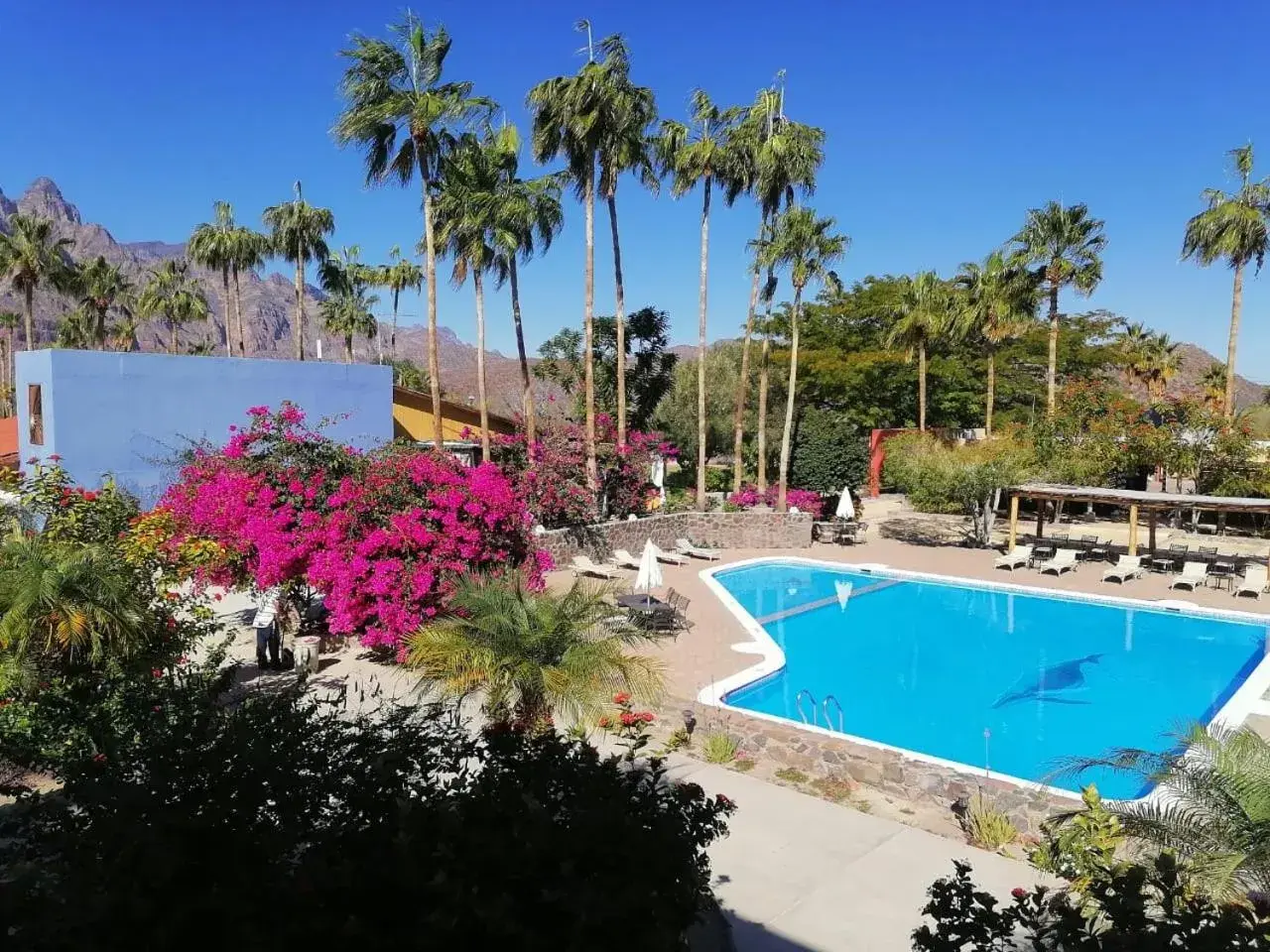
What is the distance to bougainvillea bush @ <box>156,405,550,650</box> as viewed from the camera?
1149cm

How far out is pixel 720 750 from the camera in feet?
30.5

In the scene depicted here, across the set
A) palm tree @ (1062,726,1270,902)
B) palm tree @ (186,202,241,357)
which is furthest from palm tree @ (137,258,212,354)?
palm tree @ (1062,726,1270,902)

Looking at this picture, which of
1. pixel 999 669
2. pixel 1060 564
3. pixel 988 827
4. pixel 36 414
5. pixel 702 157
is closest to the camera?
pixel 988 827

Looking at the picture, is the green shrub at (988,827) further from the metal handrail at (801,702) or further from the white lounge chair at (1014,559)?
the white lounge chair at (1014,559)

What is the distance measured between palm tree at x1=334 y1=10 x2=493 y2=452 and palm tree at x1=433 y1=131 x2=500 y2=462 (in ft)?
3.88

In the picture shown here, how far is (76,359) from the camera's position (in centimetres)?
2033

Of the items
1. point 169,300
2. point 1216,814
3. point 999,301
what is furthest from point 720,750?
point 169,300

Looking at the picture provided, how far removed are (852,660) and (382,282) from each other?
47868 millimetres

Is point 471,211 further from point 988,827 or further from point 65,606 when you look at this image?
point 988,827

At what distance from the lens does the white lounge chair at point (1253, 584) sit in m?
17.4

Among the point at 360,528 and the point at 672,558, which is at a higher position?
the point at 360,528

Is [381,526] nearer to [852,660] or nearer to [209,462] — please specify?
[209,462]

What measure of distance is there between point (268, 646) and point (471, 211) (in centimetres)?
1453

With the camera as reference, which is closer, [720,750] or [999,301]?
[720,750]
